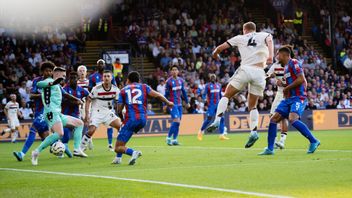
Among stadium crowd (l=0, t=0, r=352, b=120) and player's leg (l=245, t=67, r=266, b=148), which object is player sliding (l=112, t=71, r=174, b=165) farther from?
stadium crowd (l=0, t=0, r=352, b=120)

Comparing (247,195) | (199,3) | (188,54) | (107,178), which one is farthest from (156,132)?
(247,195)

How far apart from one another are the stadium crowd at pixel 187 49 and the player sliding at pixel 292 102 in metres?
19.1

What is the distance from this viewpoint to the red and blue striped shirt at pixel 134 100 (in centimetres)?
1570

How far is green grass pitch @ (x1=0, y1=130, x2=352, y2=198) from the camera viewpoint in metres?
10.3

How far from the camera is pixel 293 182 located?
10945 millimetres

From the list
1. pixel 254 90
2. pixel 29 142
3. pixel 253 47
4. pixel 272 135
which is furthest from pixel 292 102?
pixel 29 142

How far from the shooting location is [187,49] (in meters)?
40.3

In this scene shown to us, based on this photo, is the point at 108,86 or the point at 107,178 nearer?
the point at 107,178

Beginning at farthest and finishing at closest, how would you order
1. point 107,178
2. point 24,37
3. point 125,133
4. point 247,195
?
1. point 24,37
2. point 125,133
3. point 107,178
4. point 247,195

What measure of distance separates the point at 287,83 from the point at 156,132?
59.5ft

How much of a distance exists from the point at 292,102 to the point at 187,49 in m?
23.5

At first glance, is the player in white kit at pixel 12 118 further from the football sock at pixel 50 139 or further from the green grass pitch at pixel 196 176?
the football sock at pixel 50 139

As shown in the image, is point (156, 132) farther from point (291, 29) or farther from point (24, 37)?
point (291, 29)

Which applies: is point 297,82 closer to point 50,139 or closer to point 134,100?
point 134,100
